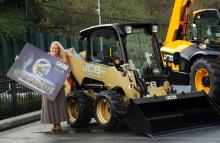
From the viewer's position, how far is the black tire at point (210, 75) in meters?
13.1

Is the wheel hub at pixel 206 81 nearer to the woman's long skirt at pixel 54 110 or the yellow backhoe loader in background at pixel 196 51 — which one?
the yellow backhoe loader in background at pixel 196 51

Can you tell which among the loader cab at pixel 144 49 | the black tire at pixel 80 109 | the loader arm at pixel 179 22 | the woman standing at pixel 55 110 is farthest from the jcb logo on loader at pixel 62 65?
the loader arm at pixel 179 22

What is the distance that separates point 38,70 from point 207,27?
5.68 metres

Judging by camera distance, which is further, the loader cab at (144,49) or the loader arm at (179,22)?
the loader arm at (179,22)

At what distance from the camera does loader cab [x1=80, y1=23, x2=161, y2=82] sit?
1152 cm

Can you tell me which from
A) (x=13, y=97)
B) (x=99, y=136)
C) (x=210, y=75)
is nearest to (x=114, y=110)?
(x=99, y=136)

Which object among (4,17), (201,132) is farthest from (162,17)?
(201,132)

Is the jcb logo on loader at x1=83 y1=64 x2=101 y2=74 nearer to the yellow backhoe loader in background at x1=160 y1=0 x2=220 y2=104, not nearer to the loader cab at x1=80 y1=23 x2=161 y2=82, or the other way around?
the loader cab at x1=80 y1=23 x2=161 y2=82

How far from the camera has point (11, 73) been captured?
11.4 metres

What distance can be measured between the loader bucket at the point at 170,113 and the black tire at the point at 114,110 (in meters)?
0.20

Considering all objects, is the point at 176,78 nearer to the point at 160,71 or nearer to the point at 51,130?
the point at 160,71

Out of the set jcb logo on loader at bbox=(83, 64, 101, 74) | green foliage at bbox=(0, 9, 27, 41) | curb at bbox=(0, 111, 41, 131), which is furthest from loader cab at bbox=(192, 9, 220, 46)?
green foliage at bbox=(0, 9, 27, 41)

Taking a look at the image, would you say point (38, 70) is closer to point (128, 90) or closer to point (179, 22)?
point (128, 90)

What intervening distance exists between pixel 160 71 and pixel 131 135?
1.96m
